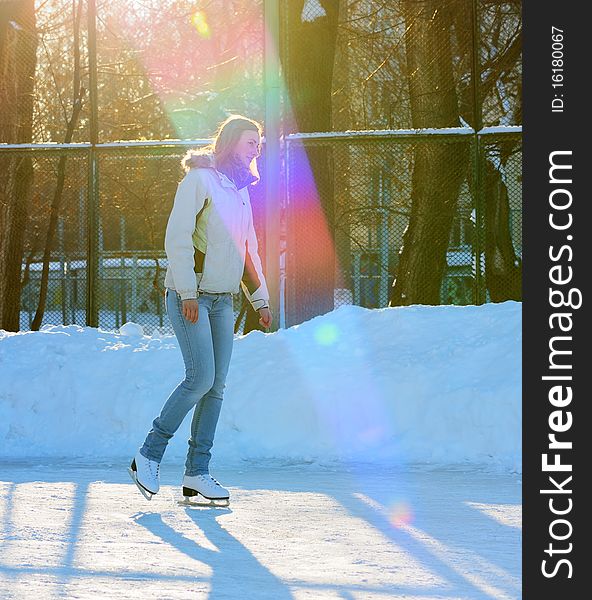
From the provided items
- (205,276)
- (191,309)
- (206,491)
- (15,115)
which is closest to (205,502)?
(206,491)

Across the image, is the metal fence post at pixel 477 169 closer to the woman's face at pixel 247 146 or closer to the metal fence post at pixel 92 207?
the metal fence post at pixel 92 207

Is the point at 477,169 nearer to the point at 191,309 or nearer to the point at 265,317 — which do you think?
the point at 265,317

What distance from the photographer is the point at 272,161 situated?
1138 cm

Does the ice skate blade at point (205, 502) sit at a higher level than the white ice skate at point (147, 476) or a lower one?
lower

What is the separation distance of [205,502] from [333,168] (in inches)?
241

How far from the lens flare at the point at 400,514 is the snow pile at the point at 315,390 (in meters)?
1.50

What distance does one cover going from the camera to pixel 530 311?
5.45 meters

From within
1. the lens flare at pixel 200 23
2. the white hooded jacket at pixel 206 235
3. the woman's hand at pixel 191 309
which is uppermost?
the lens flare at pixel 200 23

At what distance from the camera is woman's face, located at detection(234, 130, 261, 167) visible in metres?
6.29

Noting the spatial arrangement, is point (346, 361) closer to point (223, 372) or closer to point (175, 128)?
point (223, 372)

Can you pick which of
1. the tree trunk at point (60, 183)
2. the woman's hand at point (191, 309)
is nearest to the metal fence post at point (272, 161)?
the tree trunk at point (60, 183)

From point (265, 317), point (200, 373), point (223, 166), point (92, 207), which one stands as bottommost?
point (200, 373)

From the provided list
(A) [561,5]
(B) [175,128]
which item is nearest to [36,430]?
(A) [561,5]

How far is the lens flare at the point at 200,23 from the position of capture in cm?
1780
